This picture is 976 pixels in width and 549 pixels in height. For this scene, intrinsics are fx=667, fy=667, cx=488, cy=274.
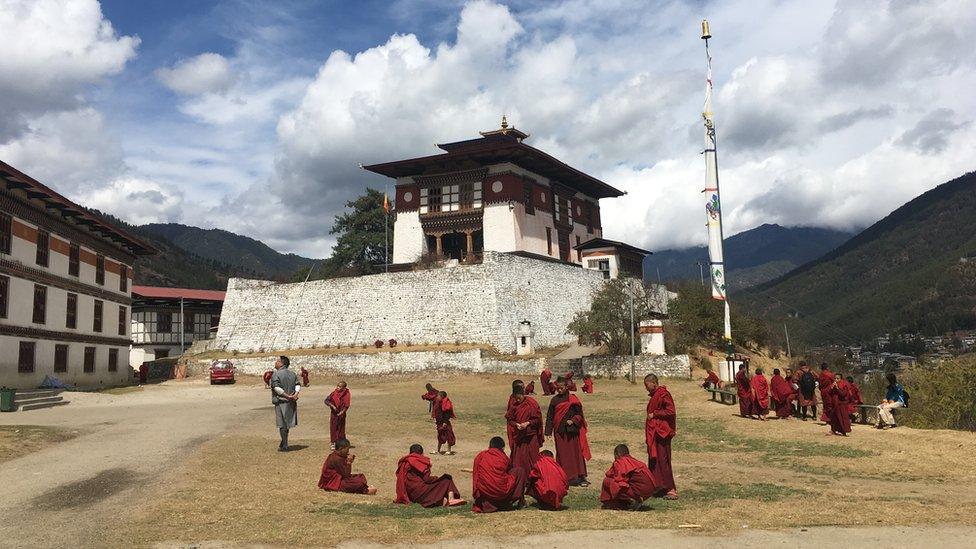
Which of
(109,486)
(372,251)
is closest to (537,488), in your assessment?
(109,486)

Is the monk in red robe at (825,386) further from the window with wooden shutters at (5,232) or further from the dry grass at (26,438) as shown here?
the window with wooden shutters at (5,232)

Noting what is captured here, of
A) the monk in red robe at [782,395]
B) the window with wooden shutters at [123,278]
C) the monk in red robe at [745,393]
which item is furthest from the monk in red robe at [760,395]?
the window with wooden shutters at [123,278]

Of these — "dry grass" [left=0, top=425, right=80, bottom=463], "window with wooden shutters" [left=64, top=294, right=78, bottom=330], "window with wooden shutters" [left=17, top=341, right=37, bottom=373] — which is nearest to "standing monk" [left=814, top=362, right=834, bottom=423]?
"dry grass" [left=0, top=425, right=80, bottom=463]

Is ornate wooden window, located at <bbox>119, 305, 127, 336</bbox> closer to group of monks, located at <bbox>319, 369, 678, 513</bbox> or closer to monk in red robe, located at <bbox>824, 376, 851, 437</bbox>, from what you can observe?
group of monks, located at <bbox>319, 369, 678, 513</bbox>

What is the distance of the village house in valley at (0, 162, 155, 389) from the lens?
2769 centimetres

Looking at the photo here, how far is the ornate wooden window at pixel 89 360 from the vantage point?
A: 115 ft

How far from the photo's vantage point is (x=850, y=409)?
1775 cm

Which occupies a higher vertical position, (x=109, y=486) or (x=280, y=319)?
(x=280, y=319)

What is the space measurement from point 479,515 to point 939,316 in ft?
331

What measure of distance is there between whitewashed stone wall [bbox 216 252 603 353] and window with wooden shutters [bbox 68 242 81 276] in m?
13.4

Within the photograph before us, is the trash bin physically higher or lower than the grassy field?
higher

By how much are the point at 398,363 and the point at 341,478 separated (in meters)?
28.1

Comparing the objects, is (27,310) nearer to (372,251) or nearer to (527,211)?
(527,211)

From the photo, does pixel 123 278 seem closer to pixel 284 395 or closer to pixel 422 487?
pixel 284 395
